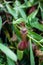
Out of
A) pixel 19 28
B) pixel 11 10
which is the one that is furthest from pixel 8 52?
pixel 11 10

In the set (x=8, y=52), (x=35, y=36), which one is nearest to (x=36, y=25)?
(x=35, y=36)

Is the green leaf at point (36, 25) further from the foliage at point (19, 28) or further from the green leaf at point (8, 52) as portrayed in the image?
the green leaf at point (8, 52)

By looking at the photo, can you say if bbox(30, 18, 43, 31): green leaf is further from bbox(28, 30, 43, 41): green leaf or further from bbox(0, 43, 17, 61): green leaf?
bbox(0, 43, 17, 61): green leaf

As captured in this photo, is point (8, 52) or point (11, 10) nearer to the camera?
point (8, 52)

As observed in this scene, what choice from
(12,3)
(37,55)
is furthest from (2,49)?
(12,3)

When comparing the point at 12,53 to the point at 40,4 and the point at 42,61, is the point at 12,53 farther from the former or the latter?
the point at 40,4

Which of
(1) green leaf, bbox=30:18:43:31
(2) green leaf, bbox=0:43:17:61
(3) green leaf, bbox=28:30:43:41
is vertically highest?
(1) green leaf, bbox=30:18:43:31

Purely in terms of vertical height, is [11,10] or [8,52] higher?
[11,10]

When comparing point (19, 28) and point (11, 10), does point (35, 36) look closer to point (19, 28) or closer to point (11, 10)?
point (19, 28)

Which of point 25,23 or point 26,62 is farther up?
point 25,23

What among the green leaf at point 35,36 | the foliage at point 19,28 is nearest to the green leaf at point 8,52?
the foliage at point 19,28

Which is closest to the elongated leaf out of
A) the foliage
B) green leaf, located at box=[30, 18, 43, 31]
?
the foliage
